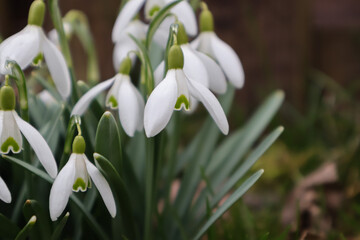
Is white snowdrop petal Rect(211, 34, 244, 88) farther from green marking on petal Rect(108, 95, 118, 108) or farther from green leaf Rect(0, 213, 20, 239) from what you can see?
green leaf Rect(0, 213, 20, 239)

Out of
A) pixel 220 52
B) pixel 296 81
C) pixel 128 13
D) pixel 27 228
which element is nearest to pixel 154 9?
pixel 128 13

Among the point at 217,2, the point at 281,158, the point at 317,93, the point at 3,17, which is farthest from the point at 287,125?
the point at 3,17

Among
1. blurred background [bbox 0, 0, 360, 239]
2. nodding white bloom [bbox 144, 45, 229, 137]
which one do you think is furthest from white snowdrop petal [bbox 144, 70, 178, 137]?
blurred background [bbox 0, 0, 360, 239]

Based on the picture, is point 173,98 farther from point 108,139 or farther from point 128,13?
point 128,13

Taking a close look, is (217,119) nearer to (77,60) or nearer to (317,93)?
(317,93)

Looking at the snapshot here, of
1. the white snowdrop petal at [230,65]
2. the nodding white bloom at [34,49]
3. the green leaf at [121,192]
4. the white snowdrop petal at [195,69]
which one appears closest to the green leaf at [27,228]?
the green leaf at [121,192]

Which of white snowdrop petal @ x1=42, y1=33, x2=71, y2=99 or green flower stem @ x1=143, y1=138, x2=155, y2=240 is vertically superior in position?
white snowdrop petal @ x1=42, y1=33, x2=71, y2=99
